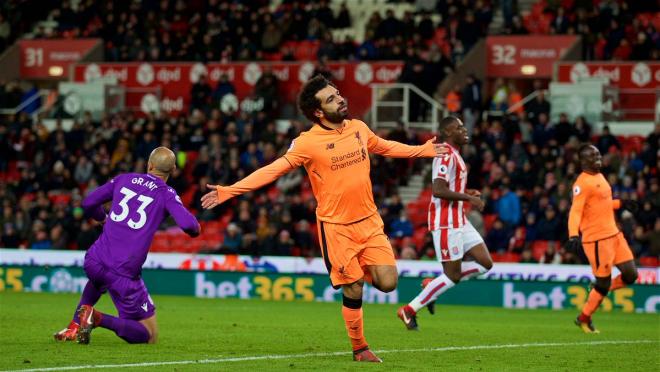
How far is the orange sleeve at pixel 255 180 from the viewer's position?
1048cm

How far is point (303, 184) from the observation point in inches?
1164

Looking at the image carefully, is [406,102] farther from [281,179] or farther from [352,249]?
[352,249]

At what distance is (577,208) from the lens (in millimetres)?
15641

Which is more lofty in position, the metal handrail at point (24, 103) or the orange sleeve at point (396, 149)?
the orange sleeve at point (396, 149)

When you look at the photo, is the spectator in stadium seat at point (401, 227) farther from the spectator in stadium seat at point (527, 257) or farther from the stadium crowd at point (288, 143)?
the spectator in stadium seat at point (527, 257)

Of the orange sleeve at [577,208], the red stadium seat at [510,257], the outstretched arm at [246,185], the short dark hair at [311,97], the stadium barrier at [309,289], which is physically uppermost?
the short dark hair at [311,97]

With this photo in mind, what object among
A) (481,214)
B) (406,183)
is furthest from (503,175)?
(406,183)

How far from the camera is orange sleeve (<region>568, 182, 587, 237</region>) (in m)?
15.5

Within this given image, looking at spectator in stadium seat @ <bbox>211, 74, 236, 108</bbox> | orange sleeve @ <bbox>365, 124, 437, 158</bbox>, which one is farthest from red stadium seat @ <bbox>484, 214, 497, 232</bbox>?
orange sleeve @ <bbox>365, 124, 437, 158</bbox>

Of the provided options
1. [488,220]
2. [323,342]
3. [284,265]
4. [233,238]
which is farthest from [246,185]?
[488,220]

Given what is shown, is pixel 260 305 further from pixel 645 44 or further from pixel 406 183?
pixel 645 44

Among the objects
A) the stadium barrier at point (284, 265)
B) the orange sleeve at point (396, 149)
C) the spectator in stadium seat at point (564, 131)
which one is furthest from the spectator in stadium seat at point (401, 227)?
the orange sleeve at point (396, 149)

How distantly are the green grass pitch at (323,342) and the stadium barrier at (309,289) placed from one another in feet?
6.05

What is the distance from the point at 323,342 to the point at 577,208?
4.15 m
